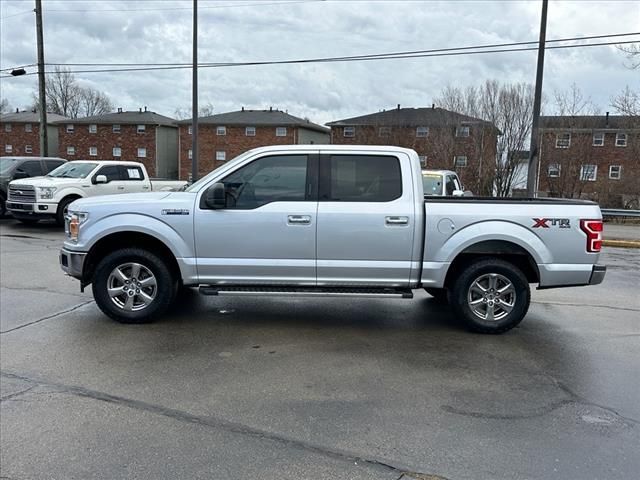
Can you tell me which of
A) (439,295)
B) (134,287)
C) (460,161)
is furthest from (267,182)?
(460,161)

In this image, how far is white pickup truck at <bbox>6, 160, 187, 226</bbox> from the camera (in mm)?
14562

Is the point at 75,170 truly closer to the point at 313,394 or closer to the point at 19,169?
the point at 19,169

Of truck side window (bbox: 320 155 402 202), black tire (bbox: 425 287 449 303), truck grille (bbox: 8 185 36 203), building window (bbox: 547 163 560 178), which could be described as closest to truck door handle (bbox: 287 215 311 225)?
truck side window (bbox: 320 155 402 202)

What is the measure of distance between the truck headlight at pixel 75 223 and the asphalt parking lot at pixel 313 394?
994 millimetres

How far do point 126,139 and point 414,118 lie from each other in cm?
3074

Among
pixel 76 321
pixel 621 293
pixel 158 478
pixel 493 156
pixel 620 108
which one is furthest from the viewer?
pixel 493 156

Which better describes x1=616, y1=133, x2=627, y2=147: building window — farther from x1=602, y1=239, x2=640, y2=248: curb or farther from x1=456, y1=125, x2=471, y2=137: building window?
x1=602, y1=239, x2=640, y2=248: curb

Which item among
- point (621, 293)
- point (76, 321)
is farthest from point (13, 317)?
point (621, 293)

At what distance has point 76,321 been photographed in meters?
6.27

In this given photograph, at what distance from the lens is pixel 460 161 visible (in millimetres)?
31859

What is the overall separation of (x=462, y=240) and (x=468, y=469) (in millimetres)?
2988

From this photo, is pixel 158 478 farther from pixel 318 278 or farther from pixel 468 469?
pixel 318 278

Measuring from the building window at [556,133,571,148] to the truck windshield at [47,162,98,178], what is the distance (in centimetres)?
2513

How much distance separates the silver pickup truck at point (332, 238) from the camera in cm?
585
